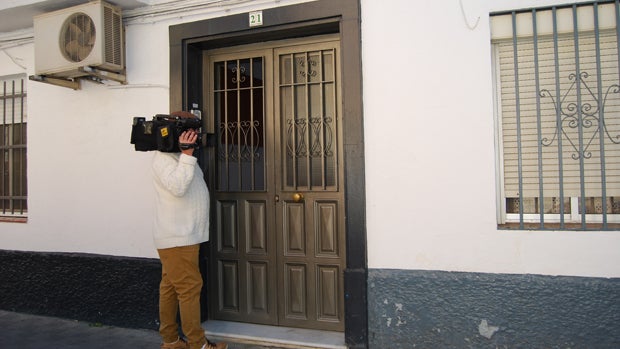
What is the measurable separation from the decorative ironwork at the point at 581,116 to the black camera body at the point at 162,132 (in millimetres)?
2710

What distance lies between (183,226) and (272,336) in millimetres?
1279

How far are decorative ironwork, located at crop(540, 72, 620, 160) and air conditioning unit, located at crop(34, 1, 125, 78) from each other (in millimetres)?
3804

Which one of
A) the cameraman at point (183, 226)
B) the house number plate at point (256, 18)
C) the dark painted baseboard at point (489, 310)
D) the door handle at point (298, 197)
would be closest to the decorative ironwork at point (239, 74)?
the house number plate at point (256, 18)

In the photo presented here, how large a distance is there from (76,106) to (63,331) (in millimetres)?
2234

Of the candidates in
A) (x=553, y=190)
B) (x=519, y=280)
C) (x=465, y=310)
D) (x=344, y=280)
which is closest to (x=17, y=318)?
(x=344, y=280)

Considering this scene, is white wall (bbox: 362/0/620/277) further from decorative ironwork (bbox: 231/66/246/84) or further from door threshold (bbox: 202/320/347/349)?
decorative ironwork (bbox: 231/66/246/84)

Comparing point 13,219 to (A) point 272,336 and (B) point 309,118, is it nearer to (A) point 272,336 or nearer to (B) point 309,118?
(A) point 272,336

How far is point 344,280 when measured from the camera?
13.1ft

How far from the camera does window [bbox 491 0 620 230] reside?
11.9 ft

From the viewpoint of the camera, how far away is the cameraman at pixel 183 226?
376cm

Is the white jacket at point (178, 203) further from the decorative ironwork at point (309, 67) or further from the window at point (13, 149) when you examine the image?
the window at point (13, 149)

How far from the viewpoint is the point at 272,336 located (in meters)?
4.29

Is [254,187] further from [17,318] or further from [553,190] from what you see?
[17,318]

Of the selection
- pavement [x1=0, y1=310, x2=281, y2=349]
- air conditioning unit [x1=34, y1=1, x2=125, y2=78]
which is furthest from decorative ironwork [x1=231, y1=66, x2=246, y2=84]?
pavement [x1=0, y1=310, x2=281, y2=349]
